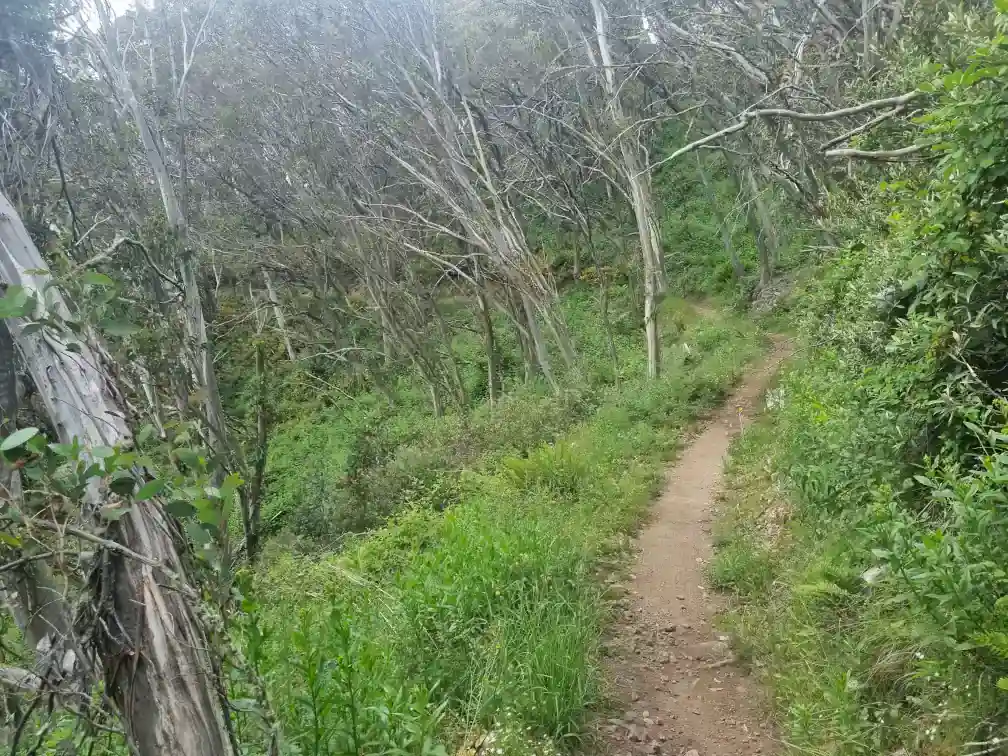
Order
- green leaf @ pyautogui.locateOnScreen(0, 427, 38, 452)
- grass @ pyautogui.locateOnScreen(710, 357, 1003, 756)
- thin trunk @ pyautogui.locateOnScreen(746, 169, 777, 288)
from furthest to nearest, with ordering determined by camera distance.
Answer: thin trunk @ pyautogui.locateOnScreen(746, 169, 777, 288), grass @ pyautogui.locateOnScreen(710, 357, 1003, 756), green leaf @ pyautogui.locateOnScreen(0, 427, 38, 452)

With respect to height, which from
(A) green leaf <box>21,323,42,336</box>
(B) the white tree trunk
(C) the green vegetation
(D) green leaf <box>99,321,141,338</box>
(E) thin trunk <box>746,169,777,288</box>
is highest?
(A) green leaf <box>21,323,42,336</box>

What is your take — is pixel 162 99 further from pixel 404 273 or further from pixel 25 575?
pixel 25 575

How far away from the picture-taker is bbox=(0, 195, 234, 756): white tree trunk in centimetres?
143

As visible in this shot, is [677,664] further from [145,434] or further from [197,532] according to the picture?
[145,434]

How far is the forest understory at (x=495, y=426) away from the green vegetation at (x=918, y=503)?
0.03 m

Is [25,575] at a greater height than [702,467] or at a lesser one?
greater

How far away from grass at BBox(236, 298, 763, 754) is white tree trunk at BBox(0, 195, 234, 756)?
1.59 feet

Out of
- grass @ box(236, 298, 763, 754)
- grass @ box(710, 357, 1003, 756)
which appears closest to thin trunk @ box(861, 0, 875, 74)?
grass @ box(710, 357, 1003, 756)

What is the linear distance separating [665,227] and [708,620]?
20.2 m

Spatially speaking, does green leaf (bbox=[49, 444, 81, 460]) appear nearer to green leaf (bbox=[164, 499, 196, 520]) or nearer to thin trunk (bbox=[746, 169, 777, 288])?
green leaf (bbox=[164, 499, 196, 520])

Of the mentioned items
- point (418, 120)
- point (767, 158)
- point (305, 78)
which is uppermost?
point (305, 78)

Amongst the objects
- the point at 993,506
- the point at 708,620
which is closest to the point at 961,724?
the point at 993,506

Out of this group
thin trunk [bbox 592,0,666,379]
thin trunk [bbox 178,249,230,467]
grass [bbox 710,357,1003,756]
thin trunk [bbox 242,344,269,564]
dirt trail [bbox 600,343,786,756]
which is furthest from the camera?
thin trunk [bbox 592,0,666,379]

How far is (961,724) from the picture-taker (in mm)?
2639
